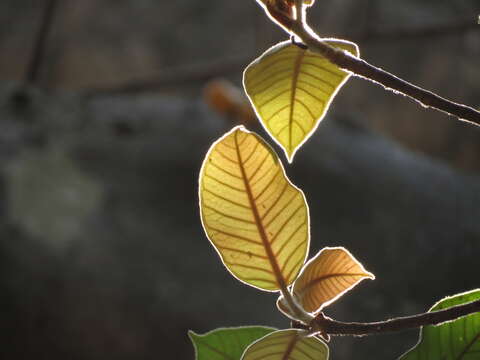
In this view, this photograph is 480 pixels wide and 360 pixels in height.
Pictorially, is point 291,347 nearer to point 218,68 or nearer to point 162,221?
point 162,221

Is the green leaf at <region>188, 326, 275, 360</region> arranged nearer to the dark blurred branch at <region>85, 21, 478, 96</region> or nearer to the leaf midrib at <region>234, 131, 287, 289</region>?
the leaf midrib at <region>234, 131, 287, 289</region>

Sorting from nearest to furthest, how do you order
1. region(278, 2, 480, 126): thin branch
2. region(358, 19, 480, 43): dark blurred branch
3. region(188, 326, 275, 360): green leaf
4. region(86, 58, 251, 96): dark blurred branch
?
region(278, 2, 480, 126): thin branch → region(188, 326, 275, 360): green leaf → region(358, 19, 480, 43): dark blurred branch → region(86, 58, 251, 96): dark blurred branch

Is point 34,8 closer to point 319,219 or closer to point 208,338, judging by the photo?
point 319,219

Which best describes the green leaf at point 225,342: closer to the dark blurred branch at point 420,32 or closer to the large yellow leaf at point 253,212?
the large yellow leaf at point 253,212

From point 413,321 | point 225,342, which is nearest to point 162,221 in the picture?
point 225,342

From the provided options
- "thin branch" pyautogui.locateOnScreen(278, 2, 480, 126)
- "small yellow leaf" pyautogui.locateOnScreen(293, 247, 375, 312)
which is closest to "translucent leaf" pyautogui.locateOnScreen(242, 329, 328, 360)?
"small yellow leaf" pyautogui.locateOnScreen(293, 247, 375, 312)

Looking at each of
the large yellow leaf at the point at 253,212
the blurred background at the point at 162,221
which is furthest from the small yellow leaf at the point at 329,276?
the blurred background at the point at 162,221
